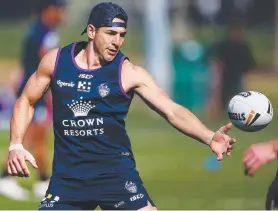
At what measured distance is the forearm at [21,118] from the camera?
9.18 metres

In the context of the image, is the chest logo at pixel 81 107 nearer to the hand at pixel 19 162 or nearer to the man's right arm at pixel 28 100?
the man's right arm at pixel 28 100

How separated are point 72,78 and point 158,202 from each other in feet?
18.2

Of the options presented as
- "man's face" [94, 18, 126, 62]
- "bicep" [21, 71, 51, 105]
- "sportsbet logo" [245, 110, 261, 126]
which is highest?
"man's face" [94, 18, 126, 62]

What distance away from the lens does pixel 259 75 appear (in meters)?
41.5

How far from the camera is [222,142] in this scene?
8.69 metres

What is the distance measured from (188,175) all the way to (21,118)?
8.43 m

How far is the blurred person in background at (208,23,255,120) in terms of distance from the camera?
28.1m

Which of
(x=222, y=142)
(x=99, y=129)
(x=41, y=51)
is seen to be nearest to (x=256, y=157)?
(x=222, y=142)

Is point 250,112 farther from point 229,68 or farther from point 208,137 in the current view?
point 229,68

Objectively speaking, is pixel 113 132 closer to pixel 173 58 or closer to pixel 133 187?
pixel 133 187

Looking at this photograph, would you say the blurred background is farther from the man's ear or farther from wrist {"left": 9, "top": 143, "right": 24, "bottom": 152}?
the man's ear

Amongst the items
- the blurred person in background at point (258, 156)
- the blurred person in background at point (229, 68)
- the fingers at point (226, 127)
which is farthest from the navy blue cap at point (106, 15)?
the blurred person in background at point (229, 68)

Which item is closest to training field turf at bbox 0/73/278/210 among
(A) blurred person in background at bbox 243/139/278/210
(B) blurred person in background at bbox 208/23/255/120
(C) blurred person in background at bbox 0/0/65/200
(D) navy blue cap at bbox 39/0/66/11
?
(C) blurred person in background at bbox 0/0/65/200

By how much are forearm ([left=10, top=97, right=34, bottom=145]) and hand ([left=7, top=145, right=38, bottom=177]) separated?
0.24m
